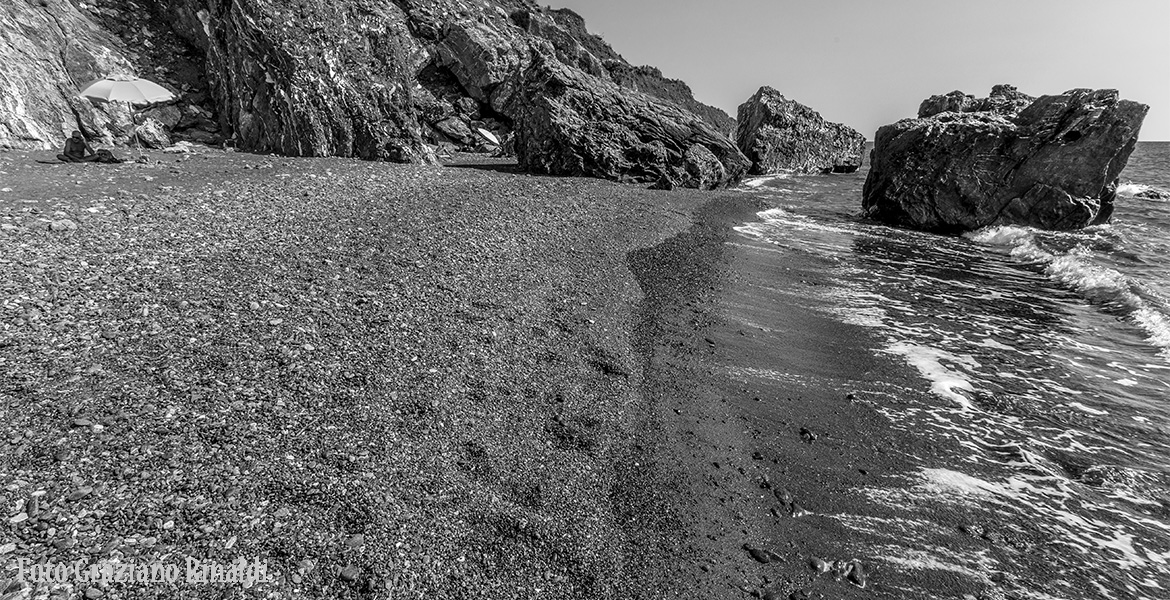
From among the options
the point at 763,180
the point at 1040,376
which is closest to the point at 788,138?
the point at 763,180

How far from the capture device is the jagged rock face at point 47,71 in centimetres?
1944

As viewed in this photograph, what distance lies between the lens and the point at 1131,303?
48.3 ft

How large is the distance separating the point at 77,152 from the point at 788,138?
60.5m

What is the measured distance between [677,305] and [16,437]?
1110 centimetres

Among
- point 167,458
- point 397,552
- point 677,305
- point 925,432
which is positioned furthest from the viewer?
point 677,305

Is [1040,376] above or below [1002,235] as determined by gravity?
below

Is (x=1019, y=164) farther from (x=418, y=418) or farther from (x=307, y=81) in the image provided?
(x=307, y=81)

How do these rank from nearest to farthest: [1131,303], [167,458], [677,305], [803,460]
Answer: [167,458], [803,460], [677,305], [1131,303]

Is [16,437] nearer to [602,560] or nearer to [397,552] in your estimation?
[397,552]

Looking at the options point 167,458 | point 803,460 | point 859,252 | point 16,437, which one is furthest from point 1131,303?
point 16,437

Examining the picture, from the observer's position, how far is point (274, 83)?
25266mm

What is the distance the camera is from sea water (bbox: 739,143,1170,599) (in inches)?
256

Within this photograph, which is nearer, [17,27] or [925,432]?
[925,432]

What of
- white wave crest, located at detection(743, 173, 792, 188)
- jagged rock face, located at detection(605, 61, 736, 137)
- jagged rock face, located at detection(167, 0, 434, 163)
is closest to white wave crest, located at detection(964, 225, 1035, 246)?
white wave crest, located at detection(743, 173, 792, 188)
